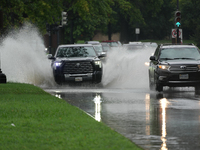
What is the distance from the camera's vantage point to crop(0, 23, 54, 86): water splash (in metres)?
27.2

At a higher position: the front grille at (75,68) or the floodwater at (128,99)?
the front grille at (75,68)

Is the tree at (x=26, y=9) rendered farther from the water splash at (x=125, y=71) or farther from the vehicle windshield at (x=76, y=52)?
the water splash at (x=125, y=71)

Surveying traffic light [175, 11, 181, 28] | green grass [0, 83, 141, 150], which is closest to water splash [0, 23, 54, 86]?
traffic light [175, 11, 181, 28]

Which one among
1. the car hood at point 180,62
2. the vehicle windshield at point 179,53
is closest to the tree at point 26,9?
the vehicle windshield at point 179,53

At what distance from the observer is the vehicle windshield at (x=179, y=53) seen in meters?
22.3

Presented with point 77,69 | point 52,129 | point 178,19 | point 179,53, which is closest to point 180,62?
point 179,53

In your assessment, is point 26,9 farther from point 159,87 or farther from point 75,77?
point 159,87

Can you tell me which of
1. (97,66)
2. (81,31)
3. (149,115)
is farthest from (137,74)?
(81,31)

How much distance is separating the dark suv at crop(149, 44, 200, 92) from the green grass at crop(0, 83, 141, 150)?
20.7 ft

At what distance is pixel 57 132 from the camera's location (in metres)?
10.5

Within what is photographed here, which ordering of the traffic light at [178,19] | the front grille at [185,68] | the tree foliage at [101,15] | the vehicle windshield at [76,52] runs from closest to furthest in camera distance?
1. the front grille at [185,68]
2. the vehicle windshield at [76,52]
3. the tree foliage at [101,15]
4. the traffic light at [178,19]

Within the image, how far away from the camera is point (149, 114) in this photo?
14.2 m

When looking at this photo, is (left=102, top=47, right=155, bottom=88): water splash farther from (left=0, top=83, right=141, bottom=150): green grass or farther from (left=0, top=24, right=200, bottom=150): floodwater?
(left=0, top=83, right=141, bottom=150): green grass

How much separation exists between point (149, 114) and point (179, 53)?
8.64m
